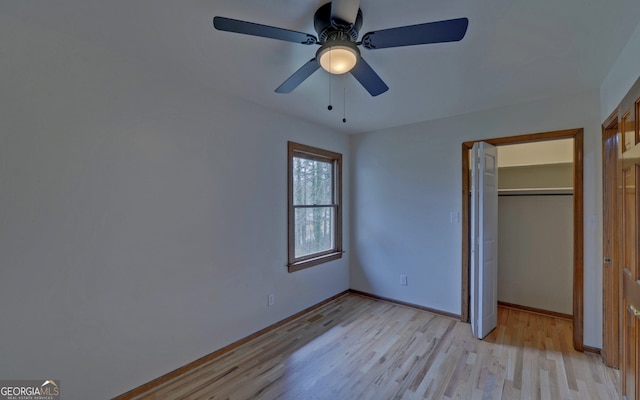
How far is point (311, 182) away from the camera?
355 cm

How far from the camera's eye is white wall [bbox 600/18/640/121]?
1599 mm

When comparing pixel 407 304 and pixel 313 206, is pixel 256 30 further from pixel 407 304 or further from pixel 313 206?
pixel 407 304

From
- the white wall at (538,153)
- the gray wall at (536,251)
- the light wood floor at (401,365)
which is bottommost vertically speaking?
the light wood floor at (401,365)

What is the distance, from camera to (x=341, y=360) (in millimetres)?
2365

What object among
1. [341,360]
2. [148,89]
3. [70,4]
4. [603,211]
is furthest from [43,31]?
[603,211]

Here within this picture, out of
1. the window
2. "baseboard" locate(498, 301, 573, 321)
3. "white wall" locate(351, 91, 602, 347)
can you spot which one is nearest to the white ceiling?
"white wall" locate(351, 91, 602, 347)

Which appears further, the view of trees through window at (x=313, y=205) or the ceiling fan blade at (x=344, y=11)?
the view of trees through window at (x=313, y=205)

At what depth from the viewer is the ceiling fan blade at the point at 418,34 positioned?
121 centimetres

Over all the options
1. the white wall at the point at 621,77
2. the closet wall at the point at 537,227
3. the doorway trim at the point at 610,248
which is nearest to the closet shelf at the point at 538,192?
the closet wall at the point at 537,227

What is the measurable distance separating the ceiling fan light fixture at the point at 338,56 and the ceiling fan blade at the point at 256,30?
0.29ft

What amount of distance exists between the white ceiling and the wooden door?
1.91 ft

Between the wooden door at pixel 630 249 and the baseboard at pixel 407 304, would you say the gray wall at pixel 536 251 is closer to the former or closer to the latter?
the baseboard at pixel 407 304

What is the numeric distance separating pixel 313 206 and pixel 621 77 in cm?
289

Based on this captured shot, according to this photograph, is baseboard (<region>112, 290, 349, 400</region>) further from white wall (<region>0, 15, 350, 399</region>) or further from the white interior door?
the white interior door
